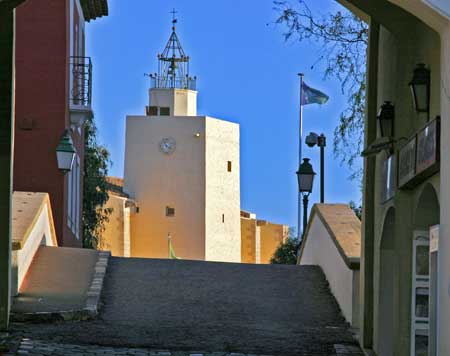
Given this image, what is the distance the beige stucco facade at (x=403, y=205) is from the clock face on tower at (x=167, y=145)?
59.2 metres

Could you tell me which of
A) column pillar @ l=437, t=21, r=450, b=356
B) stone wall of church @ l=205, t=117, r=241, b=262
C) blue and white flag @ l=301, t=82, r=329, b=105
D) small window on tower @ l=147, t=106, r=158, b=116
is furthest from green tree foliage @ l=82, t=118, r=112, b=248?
small window on tower @ l=147, t=106, r=158, b=116

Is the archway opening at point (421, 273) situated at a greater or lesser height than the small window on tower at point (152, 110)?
lesser

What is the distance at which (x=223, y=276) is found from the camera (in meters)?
21.0

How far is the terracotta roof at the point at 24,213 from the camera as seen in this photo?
18297mm

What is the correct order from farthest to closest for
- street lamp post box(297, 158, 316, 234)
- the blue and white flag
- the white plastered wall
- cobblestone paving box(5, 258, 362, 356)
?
the blue and white flag
street lamp post box(297, 158, 316, 234)
the white plastered wall
cobblestone paving box(5, 258, 362, 356)

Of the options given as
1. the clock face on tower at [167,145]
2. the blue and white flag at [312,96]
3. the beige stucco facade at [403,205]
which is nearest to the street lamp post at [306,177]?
the beige stucco facade at [403,205]

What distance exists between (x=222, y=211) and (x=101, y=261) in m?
53.2

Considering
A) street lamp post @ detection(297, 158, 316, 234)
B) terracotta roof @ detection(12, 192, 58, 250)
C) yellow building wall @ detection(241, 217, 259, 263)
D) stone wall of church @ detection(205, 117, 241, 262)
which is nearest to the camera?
terracotta roof @ detection(12, 192, 58, 250)

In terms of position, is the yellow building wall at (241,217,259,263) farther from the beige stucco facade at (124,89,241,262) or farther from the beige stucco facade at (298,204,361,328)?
the beige stucco facade at (298,204,361,328)

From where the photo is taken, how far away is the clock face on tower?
75262 mm

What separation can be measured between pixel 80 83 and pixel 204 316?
43.3 ft

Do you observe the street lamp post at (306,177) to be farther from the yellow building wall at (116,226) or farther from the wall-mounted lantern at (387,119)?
the yellow building wall at (116,226)

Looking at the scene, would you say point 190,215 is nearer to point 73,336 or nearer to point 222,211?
point 222,211

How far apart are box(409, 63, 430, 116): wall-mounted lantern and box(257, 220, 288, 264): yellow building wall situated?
69425 millimetres
